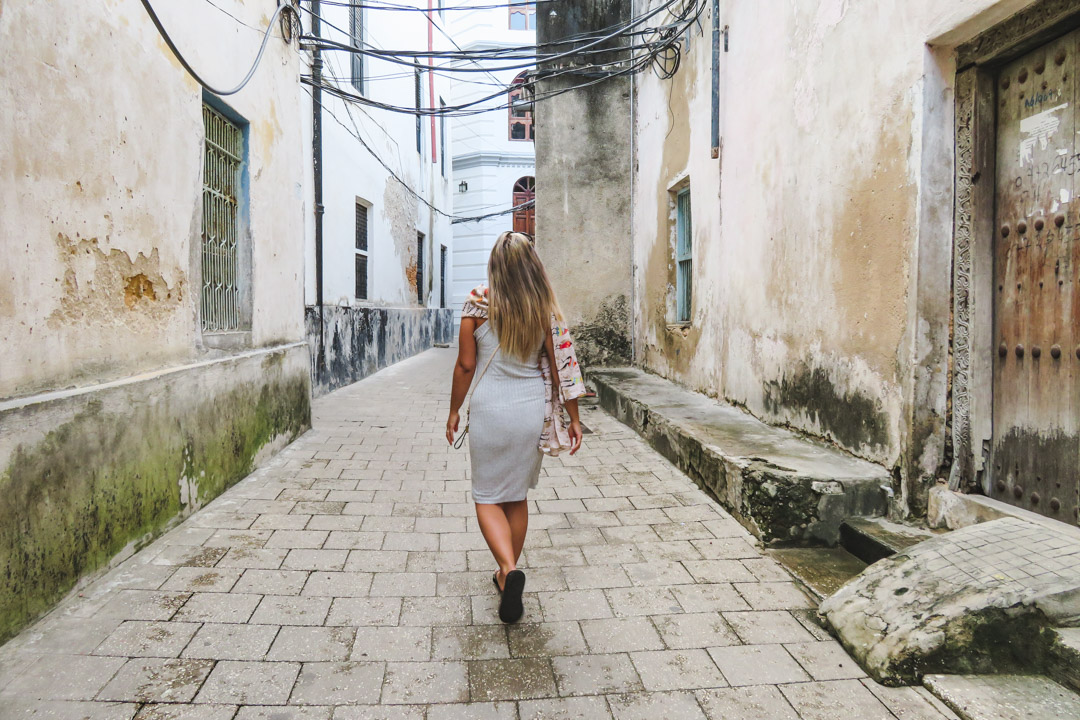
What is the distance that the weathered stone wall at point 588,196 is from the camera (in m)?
9.24

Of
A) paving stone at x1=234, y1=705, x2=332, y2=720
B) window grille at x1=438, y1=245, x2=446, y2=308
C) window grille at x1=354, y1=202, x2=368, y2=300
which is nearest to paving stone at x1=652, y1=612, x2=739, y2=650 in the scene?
paving stone at x1=234, y1=705, x2=332, y2=720

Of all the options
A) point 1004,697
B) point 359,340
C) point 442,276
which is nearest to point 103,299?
→ point 1004,697

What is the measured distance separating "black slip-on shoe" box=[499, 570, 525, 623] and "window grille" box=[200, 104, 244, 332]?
2.96 meters

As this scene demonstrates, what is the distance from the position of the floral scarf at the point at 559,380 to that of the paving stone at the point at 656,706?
107cm

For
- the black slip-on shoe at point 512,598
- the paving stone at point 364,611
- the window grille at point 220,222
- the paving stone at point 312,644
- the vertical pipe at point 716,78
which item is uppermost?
the vertical pipe at point 716,78

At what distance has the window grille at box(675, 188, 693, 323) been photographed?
759 centimetres

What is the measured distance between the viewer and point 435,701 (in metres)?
2.22

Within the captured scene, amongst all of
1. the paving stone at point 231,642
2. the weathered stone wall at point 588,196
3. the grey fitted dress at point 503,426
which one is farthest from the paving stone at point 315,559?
the weathered stone wall at point 588,196

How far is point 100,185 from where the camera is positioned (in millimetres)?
3209

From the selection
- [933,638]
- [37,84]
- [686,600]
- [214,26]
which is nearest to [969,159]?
[933,638]

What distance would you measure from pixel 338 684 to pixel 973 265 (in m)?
3.24

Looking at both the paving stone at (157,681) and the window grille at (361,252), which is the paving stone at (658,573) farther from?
the window grille at (361,252)

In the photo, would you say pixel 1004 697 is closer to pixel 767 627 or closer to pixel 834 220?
pixel 767 627

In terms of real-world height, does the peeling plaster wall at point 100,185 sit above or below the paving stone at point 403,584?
above
